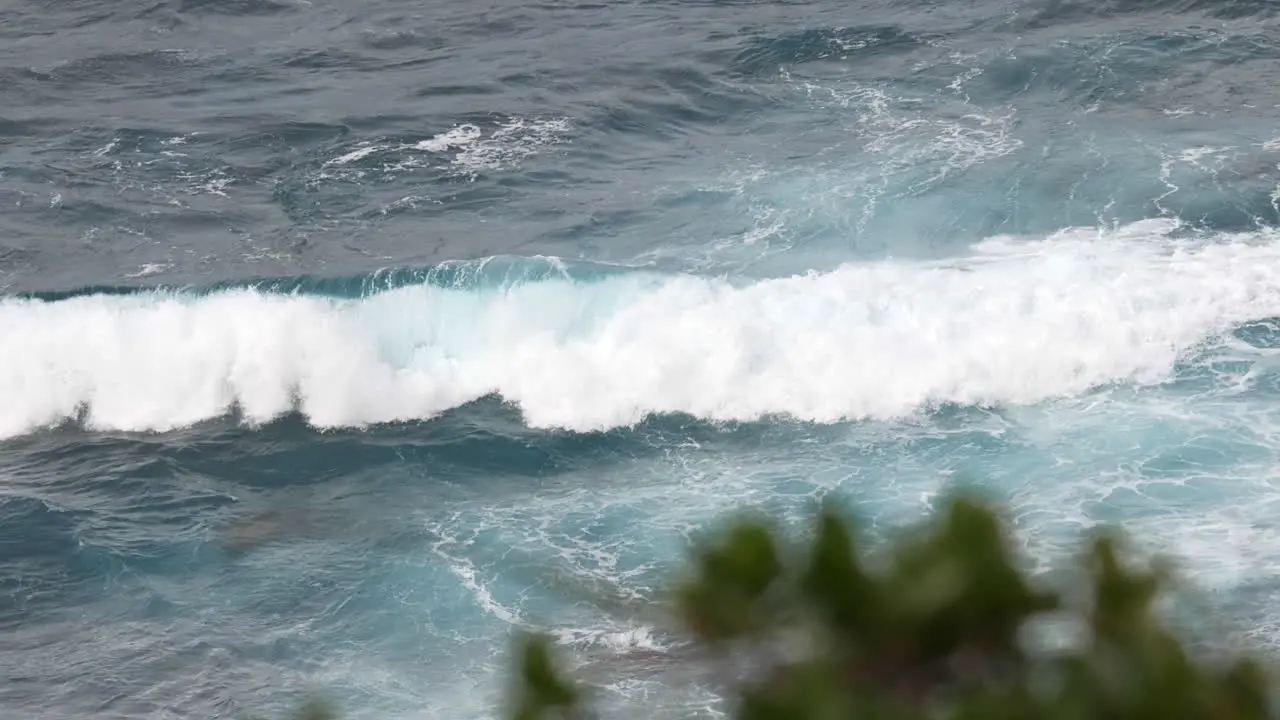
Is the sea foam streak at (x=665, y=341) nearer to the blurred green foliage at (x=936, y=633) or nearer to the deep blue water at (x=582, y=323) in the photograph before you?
the deep blue water at (x=582, y=323)

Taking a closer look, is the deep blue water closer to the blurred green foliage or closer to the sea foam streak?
the sea foam streak

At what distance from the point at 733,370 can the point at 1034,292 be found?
5.15 meters

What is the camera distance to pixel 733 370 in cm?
2658

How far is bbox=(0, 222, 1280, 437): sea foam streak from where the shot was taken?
25453mm

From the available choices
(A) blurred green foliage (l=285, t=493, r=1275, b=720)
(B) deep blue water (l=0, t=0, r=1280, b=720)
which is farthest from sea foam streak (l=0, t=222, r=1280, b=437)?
(A) blurred green foliage (l=285, t=493, r=1275, b=720)

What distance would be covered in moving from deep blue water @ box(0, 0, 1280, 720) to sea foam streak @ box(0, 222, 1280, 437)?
72 millimetres

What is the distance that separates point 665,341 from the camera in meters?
27.1

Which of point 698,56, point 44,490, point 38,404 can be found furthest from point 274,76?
point 44,490

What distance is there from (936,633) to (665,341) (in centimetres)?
2221

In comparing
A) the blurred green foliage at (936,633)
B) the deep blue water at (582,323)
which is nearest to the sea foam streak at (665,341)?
the deep blue water at (582,323)

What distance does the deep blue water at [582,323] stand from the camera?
2112 centimetres

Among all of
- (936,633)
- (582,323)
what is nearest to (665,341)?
(582,323)

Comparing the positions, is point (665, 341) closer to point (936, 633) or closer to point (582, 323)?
point (582, 323)

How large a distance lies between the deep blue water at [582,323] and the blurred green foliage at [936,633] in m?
13.5
